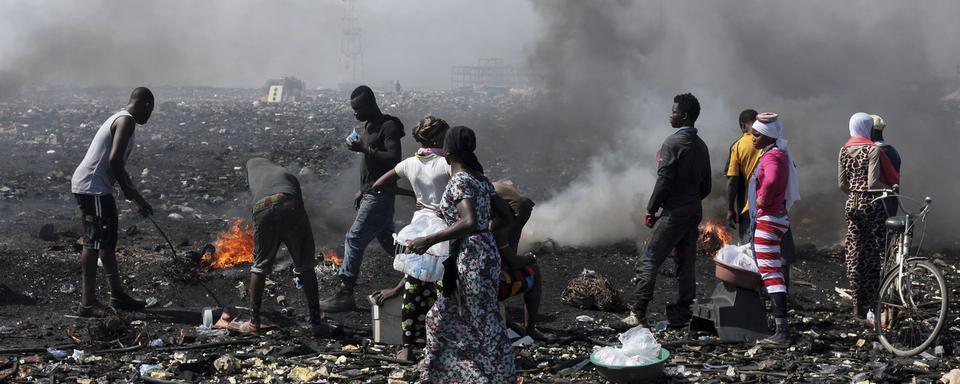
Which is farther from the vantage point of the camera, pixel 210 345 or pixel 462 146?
pixel 210 345

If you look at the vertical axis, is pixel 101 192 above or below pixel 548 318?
above

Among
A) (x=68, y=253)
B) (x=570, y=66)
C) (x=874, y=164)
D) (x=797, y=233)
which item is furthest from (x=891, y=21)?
(x=68, y=253)

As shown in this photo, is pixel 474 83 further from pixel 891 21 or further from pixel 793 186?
pixel 793 186

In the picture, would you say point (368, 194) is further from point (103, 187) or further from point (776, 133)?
point (776, 133)

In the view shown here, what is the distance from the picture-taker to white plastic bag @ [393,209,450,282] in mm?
4715

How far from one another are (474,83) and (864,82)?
138 feet

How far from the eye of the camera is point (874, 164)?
20.0 feet

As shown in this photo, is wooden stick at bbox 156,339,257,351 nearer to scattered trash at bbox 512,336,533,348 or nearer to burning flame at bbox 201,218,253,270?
scattered trash at bbox 512,336,533,348

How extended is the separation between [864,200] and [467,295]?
133 inches

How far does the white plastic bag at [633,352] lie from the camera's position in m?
4.85

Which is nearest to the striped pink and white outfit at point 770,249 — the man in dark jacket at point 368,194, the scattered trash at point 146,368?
the man in dark jacket at point 368,194

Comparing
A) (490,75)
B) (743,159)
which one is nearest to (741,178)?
(743,159)

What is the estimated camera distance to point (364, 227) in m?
6.48

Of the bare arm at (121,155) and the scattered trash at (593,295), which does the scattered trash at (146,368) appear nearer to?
the bare arm at (121,155)
